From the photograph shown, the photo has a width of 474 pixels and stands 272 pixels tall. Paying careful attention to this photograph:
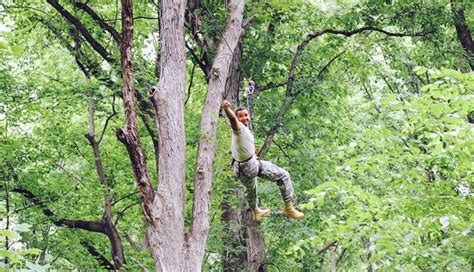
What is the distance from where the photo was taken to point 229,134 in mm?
8078

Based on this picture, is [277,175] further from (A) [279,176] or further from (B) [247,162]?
(B) [247,162]

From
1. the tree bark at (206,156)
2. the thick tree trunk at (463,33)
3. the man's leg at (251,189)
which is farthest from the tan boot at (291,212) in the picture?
the thick tree trunk at (463,33)

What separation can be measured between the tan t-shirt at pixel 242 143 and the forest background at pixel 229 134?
753mm

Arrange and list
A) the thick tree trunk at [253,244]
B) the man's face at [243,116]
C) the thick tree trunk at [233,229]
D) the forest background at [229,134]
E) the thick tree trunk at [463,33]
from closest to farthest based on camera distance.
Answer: the man's face at [243,116]
the forest background at [229,134]
the thick tree trunk at [233,229]
the thick tree trunk at [463,33]
the thick tree trunk at [253,244]

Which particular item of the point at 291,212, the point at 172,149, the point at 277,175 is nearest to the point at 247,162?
the point at 277,175

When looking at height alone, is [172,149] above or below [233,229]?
above

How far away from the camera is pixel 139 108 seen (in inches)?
405

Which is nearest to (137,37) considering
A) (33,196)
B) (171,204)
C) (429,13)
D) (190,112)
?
(190,112)

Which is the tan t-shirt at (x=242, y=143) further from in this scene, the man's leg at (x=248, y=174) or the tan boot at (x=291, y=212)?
the tan boot at (x=291, y=212)

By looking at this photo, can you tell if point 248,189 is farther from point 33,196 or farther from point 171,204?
point 33,196

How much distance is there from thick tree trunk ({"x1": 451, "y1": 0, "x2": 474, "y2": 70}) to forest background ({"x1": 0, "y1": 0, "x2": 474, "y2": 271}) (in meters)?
0.05

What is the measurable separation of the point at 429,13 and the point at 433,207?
591cm

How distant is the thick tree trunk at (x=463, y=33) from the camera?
1094 centimetres

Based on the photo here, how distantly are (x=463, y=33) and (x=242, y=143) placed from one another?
24.8 feet
